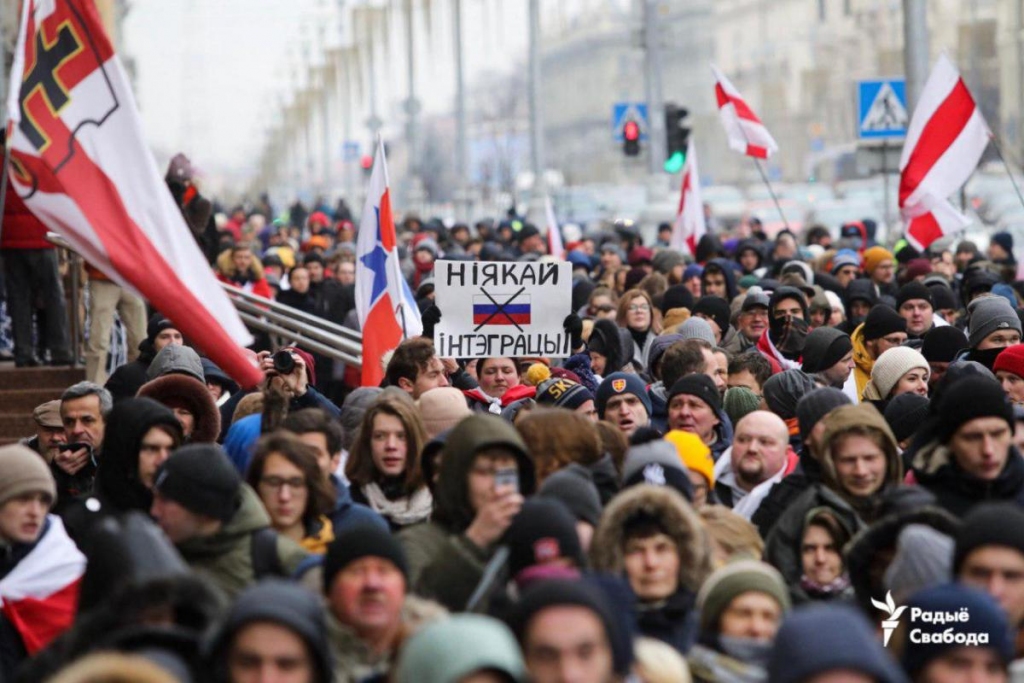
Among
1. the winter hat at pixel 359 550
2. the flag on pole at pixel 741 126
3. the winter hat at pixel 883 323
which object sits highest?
the flag on pole at pixel 741 126

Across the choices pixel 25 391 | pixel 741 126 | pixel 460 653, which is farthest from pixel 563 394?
pixel 741 126

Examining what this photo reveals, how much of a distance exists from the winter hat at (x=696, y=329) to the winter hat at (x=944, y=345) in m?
1.36

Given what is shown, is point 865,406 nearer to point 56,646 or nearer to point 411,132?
point 56,646

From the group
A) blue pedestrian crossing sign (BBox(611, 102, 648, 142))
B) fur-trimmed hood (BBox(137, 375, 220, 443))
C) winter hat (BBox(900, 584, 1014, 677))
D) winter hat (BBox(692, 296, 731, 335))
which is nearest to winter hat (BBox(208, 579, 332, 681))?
winter hat (BBox(900, 584, 1014, 677))

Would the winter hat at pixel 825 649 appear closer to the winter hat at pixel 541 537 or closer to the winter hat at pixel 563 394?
the winter hat at pixel 541 537

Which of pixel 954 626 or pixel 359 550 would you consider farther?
pixel 359 550

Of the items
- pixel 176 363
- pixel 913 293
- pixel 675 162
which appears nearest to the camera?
pixel 176 363

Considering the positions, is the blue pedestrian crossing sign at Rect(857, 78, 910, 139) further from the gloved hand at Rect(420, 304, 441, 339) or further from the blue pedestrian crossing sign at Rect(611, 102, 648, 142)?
the blue pedestrian crossing sign at Rect(611, 102, 648, 142)

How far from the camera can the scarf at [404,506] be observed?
27.9 ft

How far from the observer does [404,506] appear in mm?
8562

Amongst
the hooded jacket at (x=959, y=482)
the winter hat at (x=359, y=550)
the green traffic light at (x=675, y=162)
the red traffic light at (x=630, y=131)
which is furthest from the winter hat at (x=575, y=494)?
the red traffic light at (x=630, y=131)

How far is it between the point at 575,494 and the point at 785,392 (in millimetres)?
3616

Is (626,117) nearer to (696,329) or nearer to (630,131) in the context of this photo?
(630,131)

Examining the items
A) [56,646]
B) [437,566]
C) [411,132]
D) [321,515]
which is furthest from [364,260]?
[411,132]
